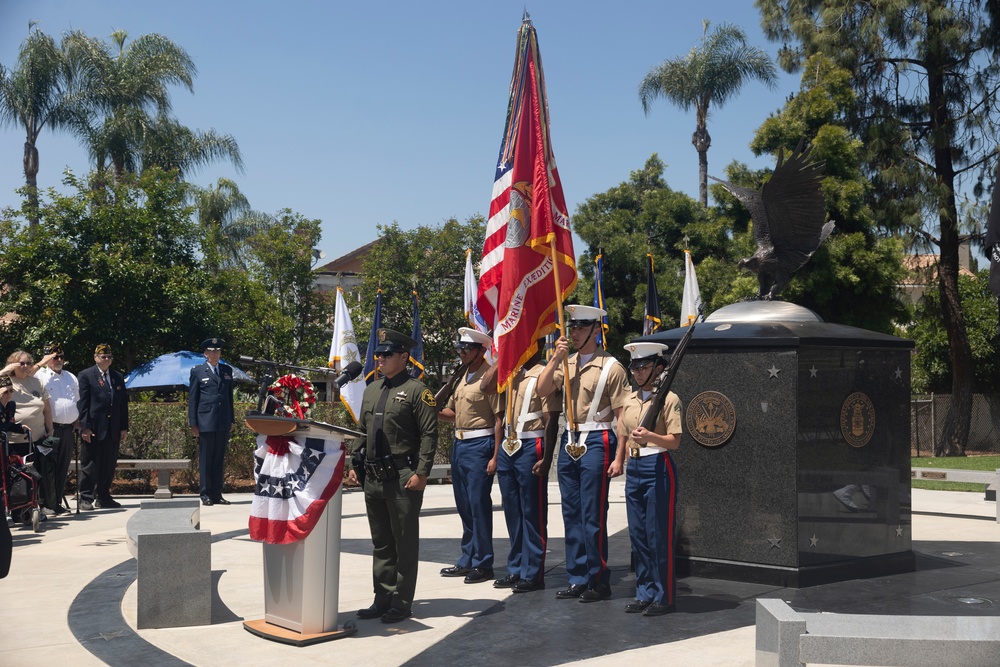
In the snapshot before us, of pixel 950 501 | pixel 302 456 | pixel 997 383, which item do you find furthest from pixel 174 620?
pixel 997 383

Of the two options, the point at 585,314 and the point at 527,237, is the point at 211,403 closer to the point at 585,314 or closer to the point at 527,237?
the point at 527,237

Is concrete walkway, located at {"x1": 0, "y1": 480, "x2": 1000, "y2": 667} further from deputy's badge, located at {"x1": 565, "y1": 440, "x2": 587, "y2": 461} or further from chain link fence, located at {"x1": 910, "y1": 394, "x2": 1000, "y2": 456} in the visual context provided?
chain link fence, located at {"x1": 910, "y1": 394, "x2": 1000, "y2": 456}

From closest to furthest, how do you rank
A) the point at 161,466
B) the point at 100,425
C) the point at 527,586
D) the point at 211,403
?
the point at 527,586
the point at 100,425
the point at 211,403
the point at 161,466

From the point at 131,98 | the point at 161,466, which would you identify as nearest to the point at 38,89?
the point at 131,98

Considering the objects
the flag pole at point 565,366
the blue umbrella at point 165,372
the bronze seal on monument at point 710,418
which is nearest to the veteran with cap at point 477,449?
the flag pole at point 565,366

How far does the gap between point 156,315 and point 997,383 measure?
26.0m

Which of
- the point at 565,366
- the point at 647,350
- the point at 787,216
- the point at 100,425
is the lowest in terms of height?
the point at 100,425

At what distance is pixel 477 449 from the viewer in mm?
8016

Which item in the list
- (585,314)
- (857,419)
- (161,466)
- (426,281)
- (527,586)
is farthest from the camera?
(426,281)

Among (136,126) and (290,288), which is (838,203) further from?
(136,126)

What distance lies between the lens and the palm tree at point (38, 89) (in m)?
35.2

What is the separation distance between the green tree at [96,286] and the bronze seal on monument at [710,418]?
16946mm

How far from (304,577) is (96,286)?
17.4m

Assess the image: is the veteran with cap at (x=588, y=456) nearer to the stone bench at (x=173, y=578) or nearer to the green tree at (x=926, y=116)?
the stone bench at (x=173, y=578)
